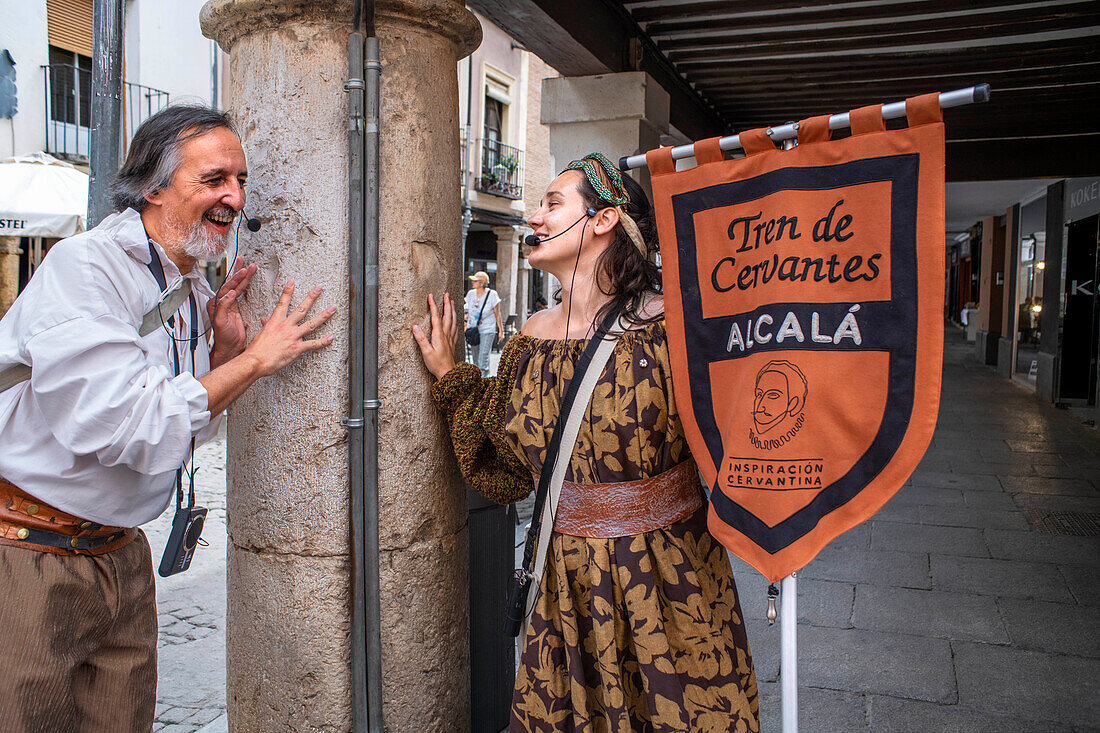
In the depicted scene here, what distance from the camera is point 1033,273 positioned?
12859mm

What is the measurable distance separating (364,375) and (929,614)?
3.08 m

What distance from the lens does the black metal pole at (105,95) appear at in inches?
111

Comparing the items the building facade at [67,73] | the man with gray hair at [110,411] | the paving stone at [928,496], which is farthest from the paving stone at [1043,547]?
the building facade at [67,73]

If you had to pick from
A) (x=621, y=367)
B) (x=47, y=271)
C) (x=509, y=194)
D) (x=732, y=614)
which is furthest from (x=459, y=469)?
(x=509, y=194)

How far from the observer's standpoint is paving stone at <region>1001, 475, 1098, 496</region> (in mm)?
5930

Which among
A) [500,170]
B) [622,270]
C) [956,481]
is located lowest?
[956,481]

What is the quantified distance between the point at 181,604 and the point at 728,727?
316 cm

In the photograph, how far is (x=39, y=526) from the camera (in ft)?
5.40

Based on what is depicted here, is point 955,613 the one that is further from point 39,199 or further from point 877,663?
point 39,199

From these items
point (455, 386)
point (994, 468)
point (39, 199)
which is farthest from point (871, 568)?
point (39, 199)

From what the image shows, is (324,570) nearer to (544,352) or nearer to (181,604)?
(544,352)

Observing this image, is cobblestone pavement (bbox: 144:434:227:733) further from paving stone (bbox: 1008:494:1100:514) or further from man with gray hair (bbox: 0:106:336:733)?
paving stone (bbox: 1008:494:1100:514)

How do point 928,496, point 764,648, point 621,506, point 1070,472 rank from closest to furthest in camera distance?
point 621,506, point 764,648, point 928,496, point 1070,472

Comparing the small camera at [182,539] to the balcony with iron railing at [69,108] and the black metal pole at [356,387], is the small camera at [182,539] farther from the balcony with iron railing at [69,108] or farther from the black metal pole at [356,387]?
the balcony with iron railing at [69,108]
